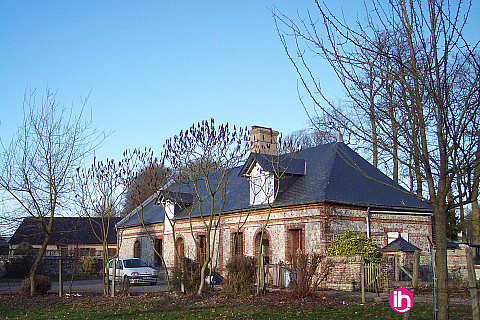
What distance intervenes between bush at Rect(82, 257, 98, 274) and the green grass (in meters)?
22.1

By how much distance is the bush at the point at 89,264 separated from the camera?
118 feet

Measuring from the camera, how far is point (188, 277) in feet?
52.7

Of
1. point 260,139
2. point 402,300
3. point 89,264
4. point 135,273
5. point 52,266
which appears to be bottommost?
point 89,264

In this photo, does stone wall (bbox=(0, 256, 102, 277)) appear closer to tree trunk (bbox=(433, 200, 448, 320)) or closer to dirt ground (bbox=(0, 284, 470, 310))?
dirt ground (bbox=(0, 284, 470, 310))

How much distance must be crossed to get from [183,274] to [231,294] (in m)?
1.96

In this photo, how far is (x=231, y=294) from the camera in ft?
49.3

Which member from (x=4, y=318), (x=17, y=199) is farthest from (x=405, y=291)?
(x=17, y=199)

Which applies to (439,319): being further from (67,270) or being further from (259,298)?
(67,270)

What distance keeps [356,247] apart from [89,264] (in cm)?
2437

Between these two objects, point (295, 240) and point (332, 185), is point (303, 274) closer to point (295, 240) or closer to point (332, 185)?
point (295, 240)

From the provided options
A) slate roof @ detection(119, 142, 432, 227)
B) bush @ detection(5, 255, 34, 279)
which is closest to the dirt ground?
slate roof @ detection(119, 142, 432, 227)

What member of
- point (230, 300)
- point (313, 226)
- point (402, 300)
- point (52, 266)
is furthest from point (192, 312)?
point (52, 266)

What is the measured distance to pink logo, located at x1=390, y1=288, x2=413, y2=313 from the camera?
19.4ft

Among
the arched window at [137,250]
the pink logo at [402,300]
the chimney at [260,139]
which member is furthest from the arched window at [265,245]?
the pink logo at [402,300]
